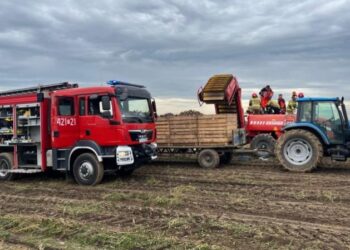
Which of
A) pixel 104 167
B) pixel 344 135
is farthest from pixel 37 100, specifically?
pixel 344 135

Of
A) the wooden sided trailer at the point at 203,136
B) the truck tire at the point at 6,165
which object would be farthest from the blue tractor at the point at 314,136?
the truck tire at the point at 6,165

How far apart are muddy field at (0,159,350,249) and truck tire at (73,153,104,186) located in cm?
32

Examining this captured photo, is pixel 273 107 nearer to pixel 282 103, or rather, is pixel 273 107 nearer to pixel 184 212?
pixel 282 103

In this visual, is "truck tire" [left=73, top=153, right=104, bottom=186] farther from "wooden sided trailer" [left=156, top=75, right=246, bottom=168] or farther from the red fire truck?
"wooden sided trailer" [left=156, top=75, right=246, bottom=168]

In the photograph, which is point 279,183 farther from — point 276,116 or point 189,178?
point 276,116

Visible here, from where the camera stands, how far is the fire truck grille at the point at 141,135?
36.0 feet

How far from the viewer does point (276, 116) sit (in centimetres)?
1653

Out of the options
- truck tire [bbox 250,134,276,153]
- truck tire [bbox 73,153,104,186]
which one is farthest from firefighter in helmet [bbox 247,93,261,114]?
truck tire [bbox 73,153,104,186]

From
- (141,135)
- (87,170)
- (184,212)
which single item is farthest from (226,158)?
(184,212)

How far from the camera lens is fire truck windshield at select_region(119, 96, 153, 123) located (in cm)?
1091

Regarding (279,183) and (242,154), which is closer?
(279,183)

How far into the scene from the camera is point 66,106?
1139cm

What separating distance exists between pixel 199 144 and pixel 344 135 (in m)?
4.27

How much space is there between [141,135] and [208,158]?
335 cm
